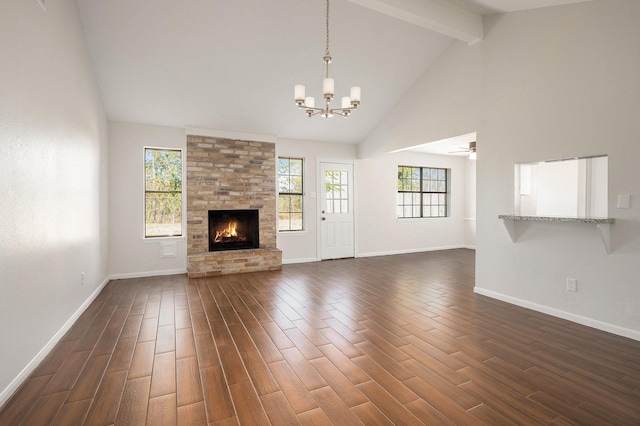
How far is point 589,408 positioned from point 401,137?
4.56 metres

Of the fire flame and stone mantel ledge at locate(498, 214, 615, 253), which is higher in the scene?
stone mantel ledge at locate(498, 214, 615, 253)

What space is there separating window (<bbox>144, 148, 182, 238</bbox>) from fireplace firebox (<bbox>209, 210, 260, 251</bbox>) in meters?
0.61

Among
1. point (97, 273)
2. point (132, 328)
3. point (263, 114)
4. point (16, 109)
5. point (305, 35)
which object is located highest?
point (305, 35)

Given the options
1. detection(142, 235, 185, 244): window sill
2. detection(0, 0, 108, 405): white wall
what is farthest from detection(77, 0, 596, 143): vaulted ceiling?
detection(142, 235, 185, 244): window sill

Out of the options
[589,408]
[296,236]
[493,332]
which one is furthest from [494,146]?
[296,236]

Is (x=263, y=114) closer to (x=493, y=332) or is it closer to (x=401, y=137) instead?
(x=401, y=137)

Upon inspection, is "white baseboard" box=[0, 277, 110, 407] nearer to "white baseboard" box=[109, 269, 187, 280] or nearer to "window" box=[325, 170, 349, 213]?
"white baseboard" box=[109, 269, 187, 280]

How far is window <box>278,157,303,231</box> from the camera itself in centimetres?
662

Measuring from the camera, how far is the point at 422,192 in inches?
324

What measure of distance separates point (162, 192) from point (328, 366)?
4.62 metres

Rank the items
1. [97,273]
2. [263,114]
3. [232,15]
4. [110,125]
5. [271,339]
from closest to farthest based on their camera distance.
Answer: [271,339] → [232,15] → [97,273] → [110,125] → [263,114]

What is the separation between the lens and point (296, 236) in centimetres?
667

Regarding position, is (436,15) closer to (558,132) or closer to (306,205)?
(558,132)

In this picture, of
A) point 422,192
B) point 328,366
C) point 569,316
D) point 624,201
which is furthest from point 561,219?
point 422,192
